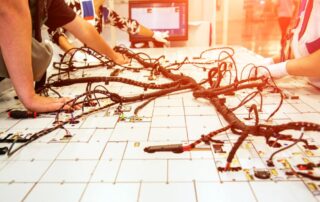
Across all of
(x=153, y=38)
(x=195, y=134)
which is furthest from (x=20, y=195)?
(x=153, y=38)

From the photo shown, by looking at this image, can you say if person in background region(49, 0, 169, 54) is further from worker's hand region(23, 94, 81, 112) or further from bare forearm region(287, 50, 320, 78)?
bare forearm region(287, 50, 320, 78)

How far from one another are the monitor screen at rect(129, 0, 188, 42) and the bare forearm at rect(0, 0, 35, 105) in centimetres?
164

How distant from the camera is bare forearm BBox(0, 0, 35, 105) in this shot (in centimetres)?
103

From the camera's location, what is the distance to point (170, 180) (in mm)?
696

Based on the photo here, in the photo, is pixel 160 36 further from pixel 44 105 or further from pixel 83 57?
pixel 44 105

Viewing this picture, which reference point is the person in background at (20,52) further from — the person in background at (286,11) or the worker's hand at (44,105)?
the person in background at (286,11)

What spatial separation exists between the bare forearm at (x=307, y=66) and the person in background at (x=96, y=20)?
1.28 meters

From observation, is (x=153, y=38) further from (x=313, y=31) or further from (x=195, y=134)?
(x=195, y=134)

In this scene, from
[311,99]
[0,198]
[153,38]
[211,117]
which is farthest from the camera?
[153,38]

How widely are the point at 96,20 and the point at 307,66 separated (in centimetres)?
143

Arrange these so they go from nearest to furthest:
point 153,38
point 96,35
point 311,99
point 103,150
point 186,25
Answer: point 103,150
point 311,99
point 96,35
point 153,38
point 186,25

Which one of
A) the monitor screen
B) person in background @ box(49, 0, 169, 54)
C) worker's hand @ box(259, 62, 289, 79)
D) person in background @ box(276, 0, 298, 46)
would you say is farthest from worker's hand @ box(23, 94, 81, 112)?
person in background @ box(276, 0, 298, 46)

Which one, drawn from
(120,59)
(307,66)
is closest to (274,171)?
(307,66)

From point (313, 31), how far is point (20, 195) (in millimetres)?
1175
